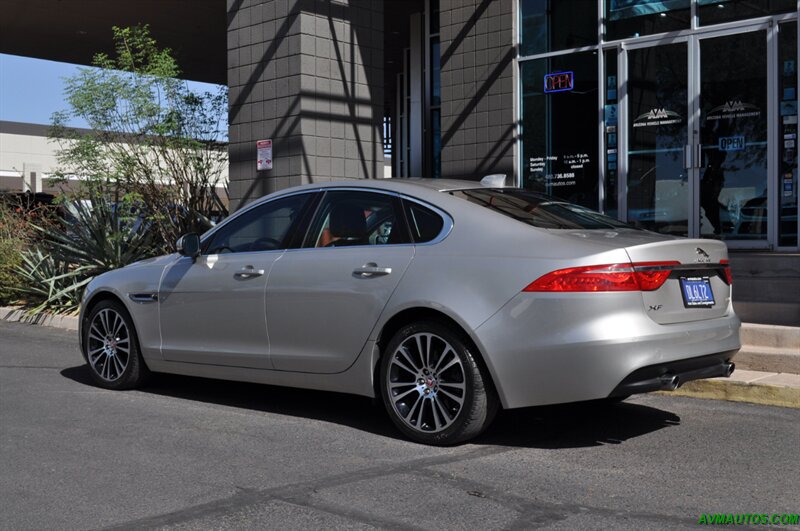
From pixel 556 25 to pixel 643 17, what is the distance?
130 centimetres

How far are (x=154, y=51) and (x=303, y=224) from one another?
885cm

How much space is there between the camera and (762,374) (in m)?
7.11

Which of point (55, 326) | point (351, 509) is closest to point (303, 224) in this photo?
point (351, 509)

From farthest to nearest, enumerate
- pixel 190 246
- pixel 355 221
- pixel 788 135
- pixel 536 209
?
pixel 788 135
pixel 190 246
pixel 355 221
pixel 536 209

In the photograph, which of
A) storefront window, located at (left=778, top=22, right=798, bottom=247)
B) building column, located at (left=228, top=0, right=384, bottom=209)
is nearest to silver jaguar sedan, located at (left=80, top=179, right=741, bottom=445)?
storefront window, located at (left=778, top=22, right=798, bottom=247)

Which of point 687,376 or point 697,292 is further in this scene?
point 697,292

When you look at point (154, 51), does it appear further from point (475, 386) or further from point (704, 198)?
point (475, 386)

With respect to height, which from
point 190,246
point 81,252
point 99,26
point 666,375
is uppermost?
point 99,26

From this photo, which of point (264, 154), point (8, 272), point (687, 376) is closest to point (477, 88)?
point (264, 154)

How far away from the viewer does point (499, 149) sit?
1305 centimetres

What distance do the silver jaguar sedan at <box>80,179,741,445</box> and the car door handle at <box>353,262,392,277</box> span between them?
14mm

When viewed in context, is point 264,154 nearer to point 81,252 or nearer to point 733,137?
point 81,252

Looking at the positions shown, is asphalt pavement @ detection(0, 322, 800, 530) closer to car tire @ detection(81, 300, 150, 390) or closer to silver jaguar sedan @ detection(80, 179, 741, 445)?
car tire @ detection(81, 300, 150, 390)

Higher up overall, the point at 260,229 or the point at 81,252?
the point at 260,229
